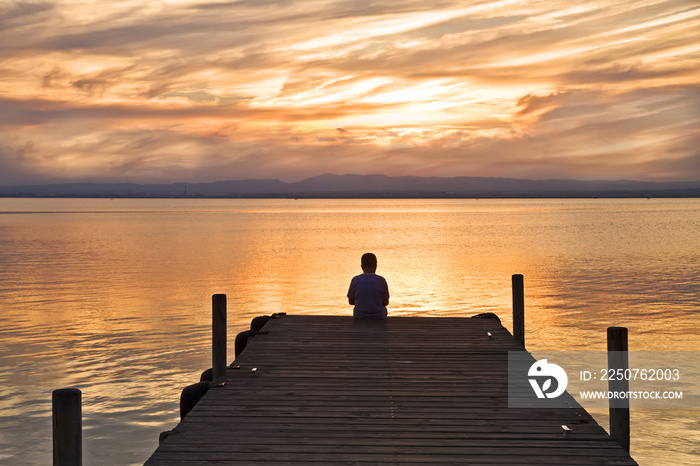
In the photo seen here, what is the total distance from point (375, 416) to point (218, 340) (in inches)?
174

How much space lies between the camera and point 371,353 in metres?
11.9

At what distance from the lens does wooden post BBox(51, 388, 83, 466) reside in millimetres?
6327

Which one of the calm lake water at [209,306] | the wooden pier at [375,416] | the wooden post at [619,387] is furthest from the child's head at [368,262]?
the wooden post at [619,387]

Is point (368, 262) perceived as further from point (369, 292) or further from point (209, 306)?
point (209, 306)

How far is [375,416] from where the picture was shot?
825cm

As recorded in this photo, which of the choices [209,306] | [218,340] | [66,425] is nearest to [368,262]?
[218,340]

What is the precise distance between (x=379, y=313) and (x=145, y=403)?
5204 millimetres

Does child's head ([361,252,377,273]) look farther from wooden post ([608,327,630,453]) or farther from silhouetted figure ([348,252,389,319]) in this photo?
wooden post ([608,327,630,453])

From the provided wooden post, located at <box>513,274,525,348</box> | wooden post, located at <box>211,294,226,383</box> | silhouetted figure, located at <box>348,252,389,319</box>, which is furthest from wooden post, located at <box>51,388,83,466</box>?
wooden post, located at <box>513,274,525,348</box>

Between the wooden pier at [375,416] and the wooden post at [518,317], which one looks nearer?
the wooden pier at [375,416]

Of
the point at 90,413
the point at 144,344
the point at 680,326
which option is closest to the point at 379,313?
the point at 90,413

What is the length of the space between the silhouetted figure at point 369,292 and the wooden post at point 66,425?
8251 millimetres

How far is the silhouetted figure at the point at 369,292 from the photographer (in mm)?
14484

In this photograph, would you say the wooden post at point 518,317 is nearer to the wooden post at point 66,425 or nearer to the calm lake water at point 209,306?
the calm lake water at point 209,306
